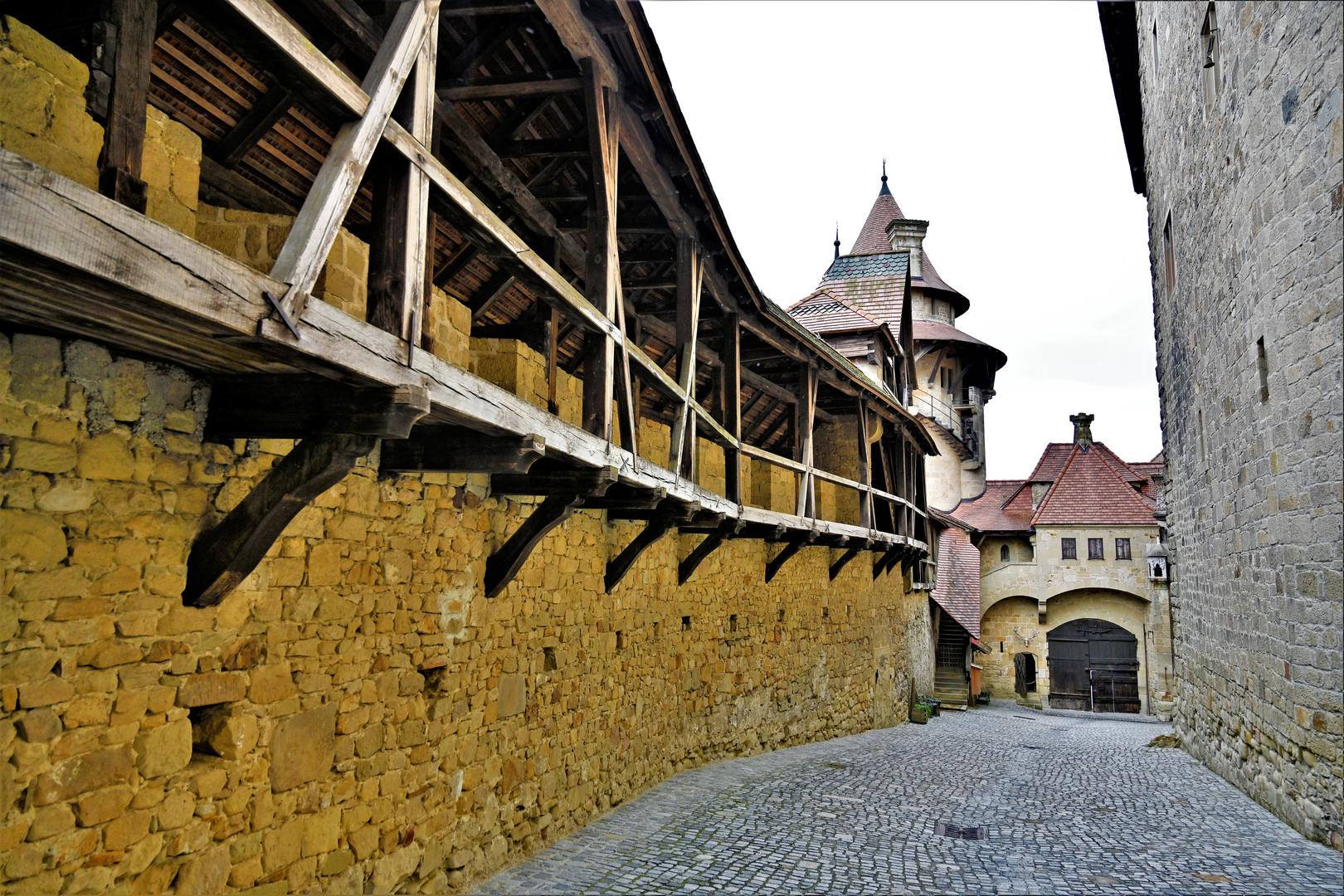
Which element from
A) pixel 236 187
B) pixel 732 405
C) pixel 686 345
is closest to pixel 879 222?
pixel 732 405

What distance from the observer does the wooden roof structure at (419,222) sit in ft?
8.01

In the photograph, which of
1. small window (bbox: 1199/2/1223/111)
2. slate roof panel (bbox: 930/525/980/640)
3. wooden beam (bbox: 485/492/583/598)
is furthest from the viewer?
slate roof panel (bbox: 930/525/980/640)

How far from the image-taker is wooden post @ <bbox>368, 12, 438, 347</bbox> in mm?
3277

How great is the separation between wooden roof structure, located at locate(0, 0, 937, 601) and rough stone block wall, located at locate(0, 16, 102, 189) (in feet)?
0.35

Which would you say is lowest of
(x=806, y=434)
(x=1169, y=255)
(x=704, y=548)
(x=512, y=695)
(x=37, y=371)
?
(x=512, y=695)

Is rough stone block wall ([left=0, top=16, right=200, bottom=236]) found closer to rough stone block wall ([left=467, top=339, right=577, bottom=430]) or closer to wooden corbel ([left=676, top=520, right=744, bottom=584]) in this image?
rough stone block wall ([left=467, top=339, right=577, bottom=430])

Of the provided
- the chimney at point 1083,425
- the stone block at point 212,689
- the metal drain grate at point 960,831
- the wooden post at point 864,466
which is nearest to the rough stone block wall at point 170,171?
the stone block at point 212,689

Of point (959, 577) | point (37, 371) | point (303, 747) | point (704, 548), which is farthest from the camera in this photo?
point (959, 577)

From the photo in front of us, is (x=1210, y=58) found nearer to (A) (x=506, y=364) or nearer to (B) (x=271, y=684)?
(A) (x=506, y=364)

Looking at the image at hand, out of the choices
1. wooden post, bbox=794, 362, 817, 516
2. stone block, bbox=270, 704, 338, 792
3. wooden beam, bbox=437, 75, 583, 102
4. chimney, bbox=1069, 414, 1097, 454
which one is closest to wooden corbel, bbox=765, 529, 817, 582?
wooden post, bbox=794, 362, 817, 516

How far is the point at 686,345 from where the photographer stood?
23.3ft

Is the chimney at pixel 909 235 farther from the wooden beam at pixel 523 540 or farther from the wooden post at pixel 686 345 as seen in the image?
the wooden beam at pixel 523 540

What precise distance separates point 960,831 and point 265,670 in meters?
6.31

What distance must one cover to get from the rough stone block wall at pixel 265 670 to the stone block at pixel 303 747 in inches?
0.5
